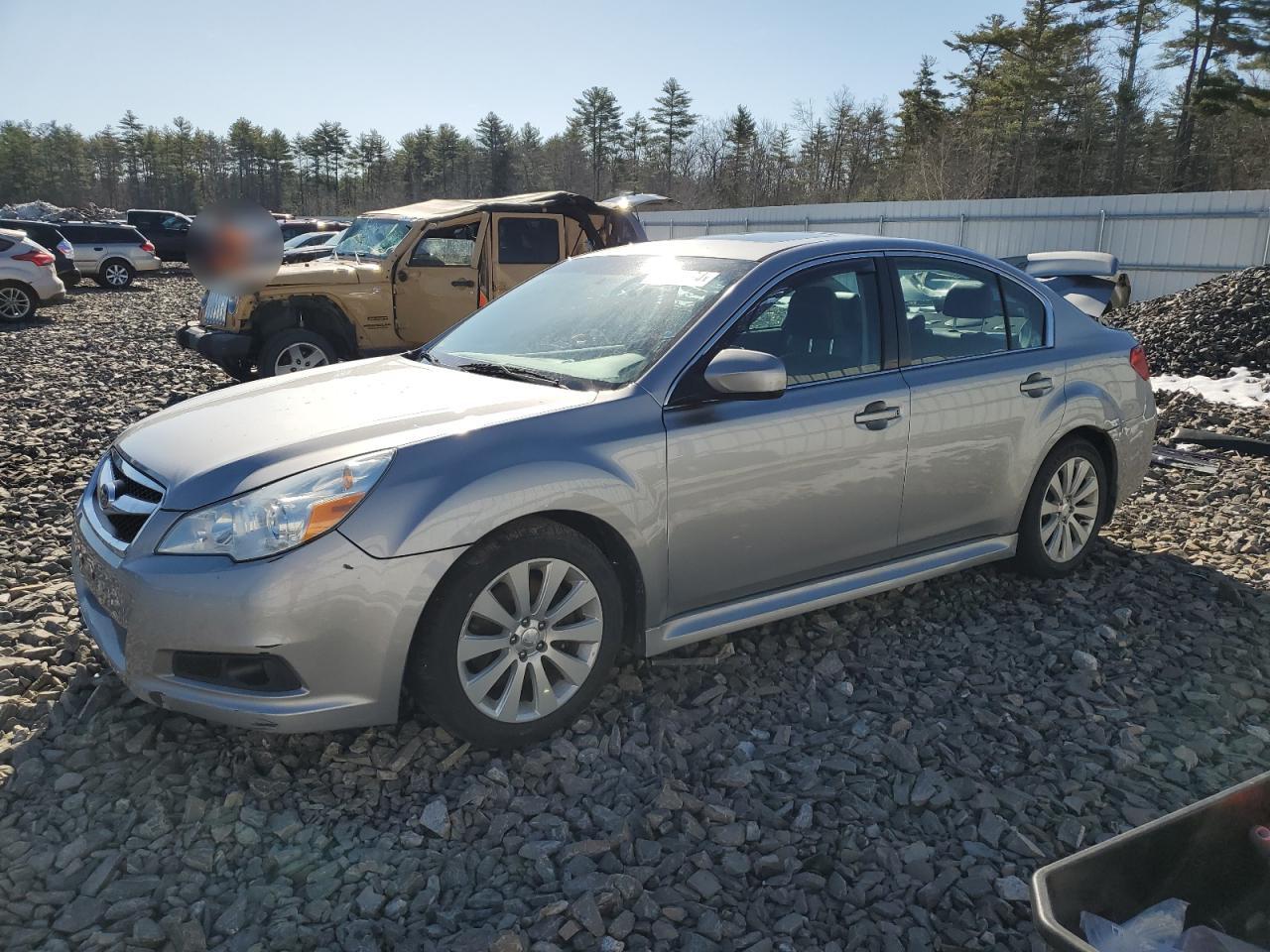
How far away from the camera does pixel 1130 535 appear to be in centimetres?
553

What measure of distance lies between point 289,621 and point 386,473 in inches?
20.4

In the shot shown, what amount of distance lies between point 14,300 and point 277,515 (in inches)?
645

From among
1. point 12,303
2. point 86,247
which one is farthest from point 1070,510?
point 86,247

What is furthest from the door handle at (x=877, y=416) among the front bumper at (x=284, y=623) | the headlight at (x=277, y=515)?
the headlight at (x=277, y=515)

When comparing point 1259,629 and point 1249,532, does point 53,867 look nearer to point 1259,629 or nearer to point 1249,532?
point 1259,629

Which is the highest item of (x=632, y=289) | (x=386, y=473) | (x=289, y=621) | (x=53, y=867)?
(x=632, y=289)

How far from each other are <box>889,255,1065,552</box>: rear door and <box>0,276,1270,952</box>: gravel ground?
519 mm

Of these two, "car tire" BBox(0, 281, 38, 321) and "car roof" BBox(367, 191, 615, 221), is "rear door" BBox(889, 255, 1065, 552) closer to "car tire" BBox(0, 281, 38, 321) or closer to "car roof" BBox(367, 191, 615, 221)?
"car roof" BBox(367, 191, 615, 221)

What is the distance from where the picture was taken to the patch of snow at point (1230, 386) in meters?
8.88

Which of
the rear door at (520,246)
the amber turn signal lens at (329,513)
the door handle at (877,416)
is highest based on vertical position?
the rear door at (520,246)

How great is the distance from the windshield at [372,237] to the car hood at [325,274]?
278 millimetres

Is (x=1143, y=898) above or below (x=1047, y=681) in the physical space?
above

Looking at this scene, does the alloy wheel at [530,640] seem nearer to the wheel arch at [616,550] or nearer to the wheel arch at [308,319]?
the wheel arch at [616,550]

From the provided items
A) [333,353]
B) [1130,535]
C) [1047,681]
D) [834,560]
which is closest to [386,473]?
[834,560]
